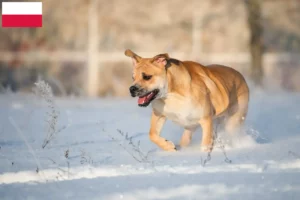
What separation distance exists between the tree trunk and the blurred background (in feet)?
18.5

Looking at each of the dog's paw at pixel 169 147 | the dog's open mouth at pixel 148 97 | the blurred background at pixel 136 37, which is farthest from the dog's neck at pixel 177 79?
the blurred background at pixel 136 37

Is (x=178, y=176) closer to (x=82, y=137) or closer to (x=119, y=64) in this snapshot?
(x=82, y=137)

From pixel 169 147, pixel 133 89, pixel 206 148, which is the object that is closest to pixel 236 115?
pixel 206 148

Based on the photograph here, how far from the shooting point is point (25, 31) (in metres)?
27.7

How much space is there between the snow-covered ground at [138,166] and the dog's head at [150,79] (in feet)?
1.56

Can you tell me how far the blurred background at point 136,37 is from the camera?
85.8 ft

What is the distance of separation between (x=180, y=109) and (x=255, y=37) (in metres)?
13.2

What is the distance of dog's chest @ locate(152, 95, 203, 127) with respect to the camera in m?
6.97

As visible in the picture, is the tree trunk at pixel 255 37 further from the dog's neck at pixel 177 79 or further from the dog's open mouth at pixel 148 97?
A: the dog's open mouth at pixel 148 97

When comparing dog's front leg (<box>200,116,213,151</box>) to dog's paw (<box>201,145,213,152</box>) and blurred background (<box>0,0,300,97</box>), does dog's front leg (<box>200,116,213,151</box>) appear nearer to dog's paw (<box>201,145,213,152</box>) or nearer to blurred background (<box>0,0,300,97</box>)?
dog's paw (<box>201,145,213,152</box>)

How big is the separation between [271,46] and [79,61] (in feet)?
27.6

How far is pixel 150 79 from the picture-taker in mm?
6898

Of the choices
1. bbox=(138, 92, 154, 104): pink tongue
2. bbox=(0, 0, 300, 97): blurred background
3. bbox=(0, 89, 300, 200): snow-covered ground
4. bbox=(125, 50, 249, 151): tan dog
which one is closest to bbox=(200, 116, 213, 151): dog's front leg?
bbox=(125, 50, 249, 151): tan dog

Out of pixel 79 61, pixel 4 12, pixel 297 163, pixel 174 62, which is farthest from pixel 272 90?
pixel 79 61
